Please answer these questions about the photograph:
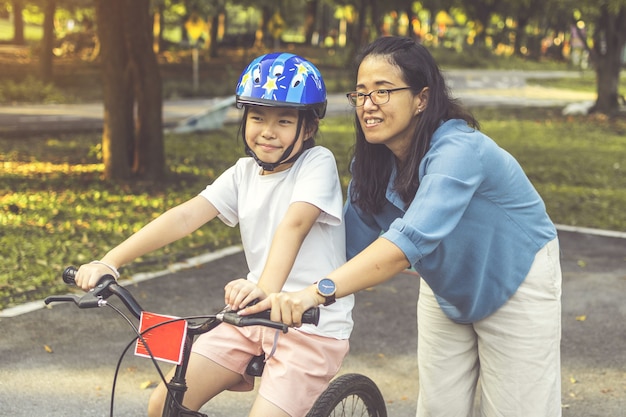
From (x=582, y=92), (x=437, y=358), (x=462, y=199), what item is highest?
(x=462, y=199)

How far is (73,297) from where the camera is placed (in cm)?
248

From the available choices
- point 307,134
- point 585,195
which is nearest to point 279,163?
point 307,134

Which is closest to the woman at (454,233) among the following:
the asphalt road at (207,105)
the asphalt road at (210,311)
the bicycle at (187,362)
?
the bicycle at (187,362)

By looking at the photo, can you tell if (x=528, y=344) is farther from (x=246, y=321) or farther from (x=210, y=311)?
(x=210, y=311)

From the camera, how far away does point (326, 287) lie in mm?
2457

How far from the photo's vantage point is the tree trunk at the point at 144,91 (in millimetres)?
11016

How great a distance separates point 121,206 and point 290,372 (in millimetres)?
7464

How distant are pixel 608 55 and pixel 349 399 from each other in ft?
72.8

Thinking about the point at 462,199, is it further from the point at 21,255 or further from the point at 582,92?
the point at 582,92

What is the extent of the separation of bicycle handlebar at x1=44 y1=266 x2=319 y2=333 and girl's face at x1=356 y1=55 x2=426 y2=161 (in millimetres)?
754

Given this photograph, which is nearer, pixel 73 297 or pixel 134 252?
pixel 73 297

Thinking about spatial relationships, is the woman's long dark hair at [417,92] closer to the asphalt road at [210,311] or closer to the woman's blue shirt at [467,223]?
the woman's blue shirt at [467,223]

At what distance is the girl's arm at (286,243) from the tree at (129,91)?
8700mm

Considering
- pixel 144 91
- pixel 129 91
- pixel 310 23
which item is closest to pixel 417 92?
pixel 144 91
